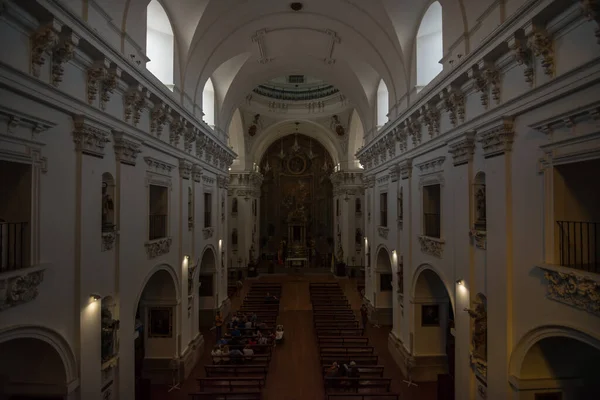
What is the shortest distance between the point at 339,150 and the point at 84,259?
79.3 feet

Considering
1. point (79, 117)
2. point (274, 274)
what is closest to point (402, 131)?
point (79, 117)

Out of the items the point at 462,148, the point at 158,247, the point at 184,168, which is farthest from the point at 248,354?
the point at 462,148

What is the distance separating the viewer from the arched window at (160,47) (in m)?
11.0

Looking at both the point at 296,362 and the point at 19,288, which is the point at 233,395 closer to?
the point at 296,362

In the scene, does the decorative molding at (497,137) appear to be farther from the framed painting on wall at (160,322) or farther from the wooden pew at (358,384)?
the framed painting on wall at (160,322)

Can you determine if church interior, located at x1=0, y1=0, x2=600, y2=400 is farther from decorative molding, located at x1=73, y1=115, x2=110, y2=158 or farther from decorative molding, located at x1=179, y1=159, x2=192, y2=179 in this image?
decorative molding, located at x1=179, y1=159, x2=192, y2=179

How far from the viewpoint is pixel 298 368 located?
1288 cm

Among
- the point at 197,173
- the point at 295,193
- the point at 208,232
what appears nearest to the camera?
the point at 197,173

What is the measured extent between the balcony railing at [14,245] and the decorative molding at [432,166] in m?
8.45

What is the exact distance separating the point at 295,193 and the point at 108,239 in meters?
27.8

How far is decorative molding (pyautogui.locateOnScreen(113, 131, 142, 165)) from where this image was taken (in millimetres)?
7934

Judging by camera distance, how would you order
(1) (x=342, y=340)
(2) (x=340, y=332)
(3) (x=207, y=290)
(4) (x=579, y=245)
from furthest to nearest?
(3) (x=207, y=290), (2) (x=340, y=332), (1) (x=342, y=340), (4) (x=579, y=245)

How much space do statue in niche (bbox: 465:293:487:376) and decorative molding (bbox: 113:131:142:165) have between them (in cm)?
769

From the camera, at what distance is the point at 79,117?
21.2 ft
